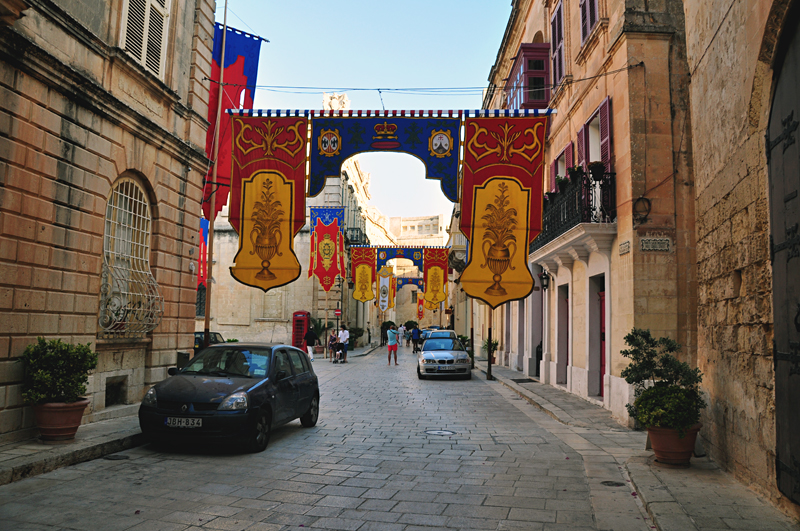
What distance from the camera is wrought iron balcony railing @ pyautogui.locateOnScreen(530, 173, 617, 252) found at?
1196 cm

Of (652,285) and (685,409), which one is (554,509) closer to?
(685,409)

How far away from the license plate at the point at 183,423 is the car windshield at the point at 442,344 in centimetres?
1447

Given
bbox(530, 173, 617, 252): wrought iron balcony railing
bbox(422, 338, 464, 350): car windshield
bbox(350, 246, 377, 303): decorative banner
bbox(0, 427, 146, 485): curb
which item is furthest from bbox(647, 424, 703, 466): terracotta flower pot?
A: bbox(350, 246, 377, 303): decorative banner

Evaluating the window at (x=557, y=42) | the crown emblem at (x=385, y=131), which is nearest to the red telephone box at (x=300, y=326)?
the window at (x=557, y=42)

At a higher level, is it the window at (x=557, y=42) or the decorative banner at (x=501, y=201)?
the window at (x=557, y=42)

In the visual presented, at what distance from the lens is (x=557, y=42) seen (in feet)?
53.3

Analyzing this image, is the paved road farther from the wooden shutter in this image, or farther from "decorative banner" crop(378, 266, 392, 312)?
"decorative banner" crop(378, 266, 392, 312)

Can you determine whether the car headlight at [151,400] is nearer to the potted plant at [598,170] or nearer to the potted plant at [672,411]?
the potted plant at [672,411]

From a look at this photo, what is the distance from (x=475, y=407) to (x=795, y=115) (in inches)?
386

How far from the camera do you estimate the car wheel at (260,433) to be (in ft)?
26.0

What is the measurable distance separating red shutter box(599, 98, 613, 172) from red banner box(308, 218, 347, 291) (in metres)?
19.2

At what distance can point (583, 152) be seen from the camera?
549 inches

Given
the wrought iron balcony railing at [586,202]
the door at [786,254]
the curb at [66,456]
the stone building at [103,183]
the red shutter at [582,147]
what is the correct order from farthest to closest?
1. the red shutter at [582,147]
2. the wrought iron balcony railing at [586,202]
3. the stone building at [103,183]
4. the curb at [66,456]
5. the door at [786,254]

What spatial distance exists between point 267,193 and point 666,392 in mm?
7097
